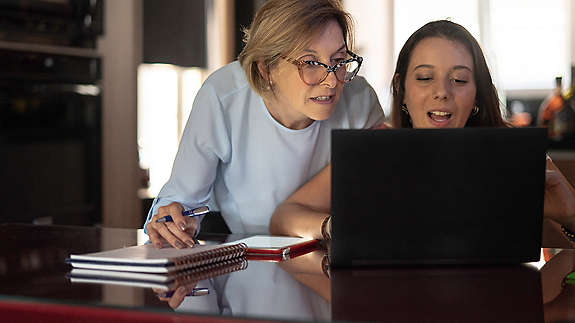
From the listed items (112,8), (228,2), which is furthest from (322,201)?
(228,2)

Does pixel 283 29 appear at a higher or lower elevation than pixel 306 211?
higher

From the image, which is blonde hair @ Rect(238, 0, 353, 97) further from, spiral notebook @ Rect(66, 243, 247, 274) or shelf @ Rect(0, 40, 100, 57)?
shelf @ Rect(0, 40, 100, 57)

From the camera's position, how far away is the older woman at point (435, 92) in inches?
70.6

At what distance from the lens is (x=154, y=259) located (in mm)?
1123

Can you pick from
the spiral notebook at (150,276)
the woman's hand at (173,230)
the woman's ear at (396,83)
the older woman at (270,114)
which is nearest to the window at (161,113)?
the older woman at (270,114)

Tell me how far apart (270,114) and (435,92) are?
1.59ft

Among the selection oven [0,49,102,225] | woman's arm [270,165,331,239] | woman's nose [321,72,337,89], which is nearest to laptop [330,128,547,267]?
woman's arm [270,165,331,239]

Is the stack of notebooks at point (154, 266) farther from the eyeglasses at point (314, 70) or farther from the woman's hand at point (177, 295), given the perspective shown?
the eyeglasses at point (314, 70)

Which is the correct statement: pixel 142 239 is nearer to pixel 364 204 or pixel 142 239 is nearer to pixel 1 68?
pixel 364 204

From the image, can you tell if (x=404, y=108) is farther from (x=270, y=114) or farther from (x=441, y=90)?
(x=270, y=114)

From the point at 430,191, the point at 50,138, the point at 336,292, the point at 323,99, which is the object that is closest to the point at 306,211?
the point at 323,99

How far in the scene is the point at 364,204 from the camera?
115cm

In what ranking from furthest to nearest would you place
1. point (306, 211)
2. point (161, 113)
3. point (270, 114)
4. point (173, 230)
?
point (161, 113), point (270, 114), point (306, 211), point (173, 230)

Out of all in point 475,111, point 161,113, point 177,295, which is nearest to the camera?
point 177,295
